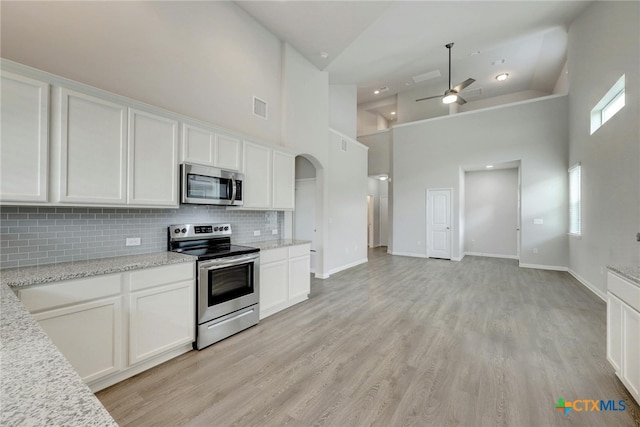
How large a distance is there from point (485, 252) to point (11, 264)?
987 cm

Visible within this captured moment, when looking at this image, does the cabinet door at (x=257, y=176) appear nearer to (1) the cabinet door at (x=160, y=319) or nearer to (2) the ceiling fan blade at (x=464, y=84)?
(1) the cabinet door at (x=160, y=319)

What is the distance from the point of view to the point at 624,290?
6.66 ft

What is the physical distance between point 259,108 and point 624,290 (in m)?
4.43

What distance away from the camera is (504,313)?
3.74 m

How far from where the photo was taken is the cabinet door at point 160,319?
2255 millimetres

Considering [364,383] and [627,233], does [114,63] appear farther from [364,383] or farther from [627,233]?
[627,233]

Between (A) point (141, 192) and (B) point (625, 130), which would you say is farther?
(B) point (625, 130)

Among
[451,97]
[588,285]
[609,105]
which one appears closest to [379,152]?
[451,97]

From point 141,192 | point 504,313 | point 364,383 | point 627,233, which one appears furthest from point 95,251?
point 627,233

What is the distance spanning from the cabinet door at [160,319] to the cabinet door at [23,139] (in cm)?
104

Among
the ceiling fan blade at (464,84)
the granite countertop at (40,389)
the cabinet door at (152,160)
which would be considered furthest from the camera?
the ceiling fan blade at (464,84)

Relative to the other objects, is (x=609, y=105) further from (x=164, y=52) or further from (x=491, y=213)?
(x=164, y=52)

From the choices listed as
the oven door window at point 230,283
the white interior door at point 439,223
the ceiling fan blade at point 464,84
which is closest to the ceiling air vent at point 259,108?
the oven door window at point 230,283

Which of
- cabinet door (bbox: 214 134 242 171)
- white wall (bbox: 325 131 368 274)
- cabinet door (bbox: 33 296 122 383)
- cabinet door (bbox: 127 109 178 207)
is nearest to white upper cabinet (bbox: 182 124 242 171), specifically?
cabinet door (bbox: 214 134 242 171)
